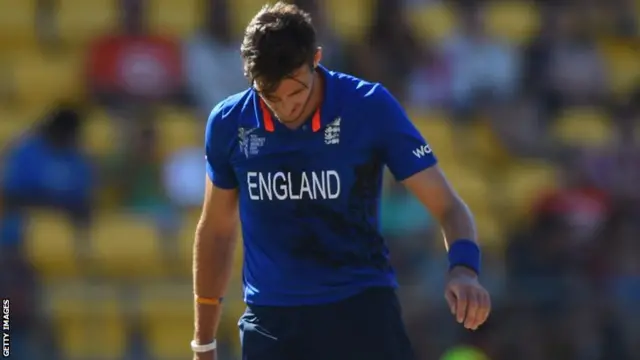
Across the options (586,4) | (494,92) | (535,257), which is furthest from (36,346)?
(586,4)

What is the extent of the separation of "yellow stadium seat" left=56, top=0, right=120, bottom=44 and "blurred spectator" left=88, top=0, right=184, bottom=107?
36 cm

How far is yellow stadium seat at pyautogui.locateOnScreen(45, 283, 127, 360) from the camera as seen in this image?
8.58 m

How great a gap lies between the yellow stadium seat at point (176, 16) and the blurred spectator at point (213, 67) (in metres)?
0.35

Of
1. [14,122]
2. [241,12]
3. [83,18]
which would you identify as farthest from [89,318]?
[241,12]

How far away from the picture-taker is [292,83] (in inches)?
166

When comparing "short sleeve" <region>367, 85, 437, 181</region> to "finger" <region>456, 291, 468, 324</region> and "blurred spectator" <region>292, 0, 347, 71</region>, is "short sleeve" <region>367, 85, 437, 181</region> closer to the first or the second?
"finger" <region>456, 291, 468, 324</region>

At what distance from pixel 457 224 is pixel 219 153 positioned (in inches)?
33.9

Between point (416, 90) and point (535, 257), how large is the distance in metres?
1.91

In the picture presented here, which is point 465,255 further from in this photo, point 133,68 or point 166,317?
point 133,68

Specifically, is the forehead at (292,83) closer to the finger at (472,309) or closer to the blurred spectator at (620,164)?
the finger at (472,309)

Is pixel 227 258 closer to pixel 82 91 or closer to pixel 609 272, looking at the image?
pixel 609 272

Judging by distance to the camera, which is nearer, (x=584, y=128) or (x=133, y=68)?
(x=133, y=68)

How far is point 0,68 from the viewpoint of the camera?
10242 millimetres

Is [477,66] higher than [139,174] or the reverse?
higher
